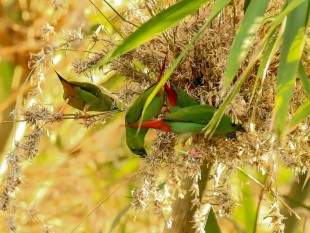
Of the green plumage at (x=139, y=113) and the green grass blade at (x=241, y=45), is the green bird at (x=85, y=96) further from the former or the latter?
the green grass blade at (x=241, y=45)

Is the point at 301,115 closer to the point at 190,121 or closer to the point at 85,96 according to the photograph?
the point at 190,121

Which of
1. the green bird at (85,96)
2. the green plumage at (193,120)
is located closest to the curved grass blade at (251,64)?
the green plumage at (193,120)

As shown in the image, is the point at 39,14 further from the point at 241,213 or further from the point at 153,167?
the point at 153,167

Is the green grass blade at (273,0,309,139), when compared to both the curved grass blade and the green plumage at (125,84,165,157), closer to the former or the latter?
the curved grass blade

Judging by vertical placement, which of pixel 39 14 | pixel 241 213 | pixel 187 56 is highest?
pixel 39 14

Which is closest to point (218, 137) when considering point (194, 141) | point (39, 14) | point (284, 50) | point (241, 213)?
point (194, 141)

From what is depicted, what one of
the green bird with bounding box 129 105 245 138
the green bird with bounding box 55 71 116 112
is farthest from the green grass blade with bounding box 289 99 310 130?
the green bird with bounding box 55 71 116 112
